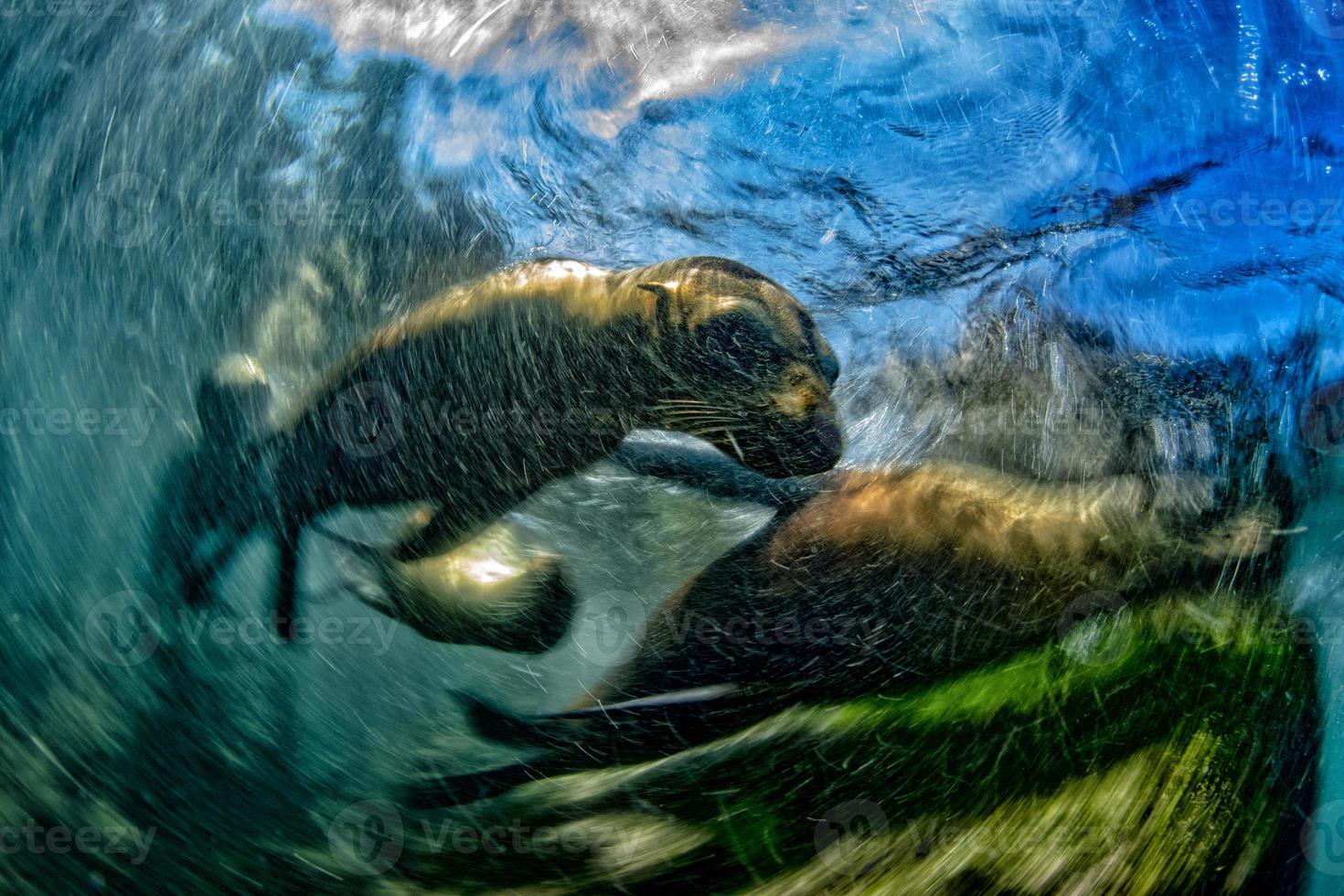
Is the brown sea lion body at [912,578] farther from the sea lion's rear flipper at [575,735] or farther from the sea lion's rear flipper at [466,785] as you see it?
the sea lion's rear flipper at [466,785]

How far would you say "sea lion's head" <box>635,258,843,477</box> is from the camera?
861 mm

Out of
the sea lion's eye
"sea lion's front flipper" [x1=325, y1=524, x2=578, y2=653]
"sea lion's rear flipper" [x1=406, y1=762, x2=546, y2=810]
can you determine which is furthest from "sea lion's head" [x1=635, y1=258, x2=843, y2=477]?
"sea lion's rear flipper" [x1=406, y1=762, x2=546, y2=810]

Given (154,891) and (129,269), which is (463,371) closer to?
(129,269)

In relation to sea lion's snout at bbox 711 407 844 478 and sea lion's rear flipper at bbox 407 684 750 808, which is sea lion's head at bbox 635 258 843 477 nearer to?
sea lion's snout at bbox 711 407 844 478

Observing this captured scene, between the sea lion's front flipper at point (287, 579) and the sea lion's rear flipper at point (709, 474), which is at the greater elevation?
the sea lion's rear flipper at point (709, 474)

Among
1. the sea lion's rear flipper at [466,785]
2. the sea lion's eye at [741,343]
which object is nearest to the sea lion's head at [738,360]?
the sea lion's eye at [741,343]

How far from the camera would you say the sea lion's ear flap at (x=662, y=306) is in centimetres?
87

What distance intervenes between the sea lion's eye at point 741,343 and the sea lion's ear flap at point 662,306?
0.11 feet

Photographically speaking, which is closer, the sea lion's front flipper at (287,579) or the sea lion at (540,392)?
the sea lion at (540,392)

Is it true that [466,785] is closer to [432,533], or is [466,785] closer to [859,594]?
[432,533]

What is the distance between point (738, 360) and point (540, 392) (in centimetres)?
18

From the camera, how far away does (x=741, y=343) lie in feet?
2.83

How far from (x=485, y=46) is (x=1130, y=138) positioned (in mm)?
620

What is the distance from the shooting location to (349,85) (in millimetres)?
1025
